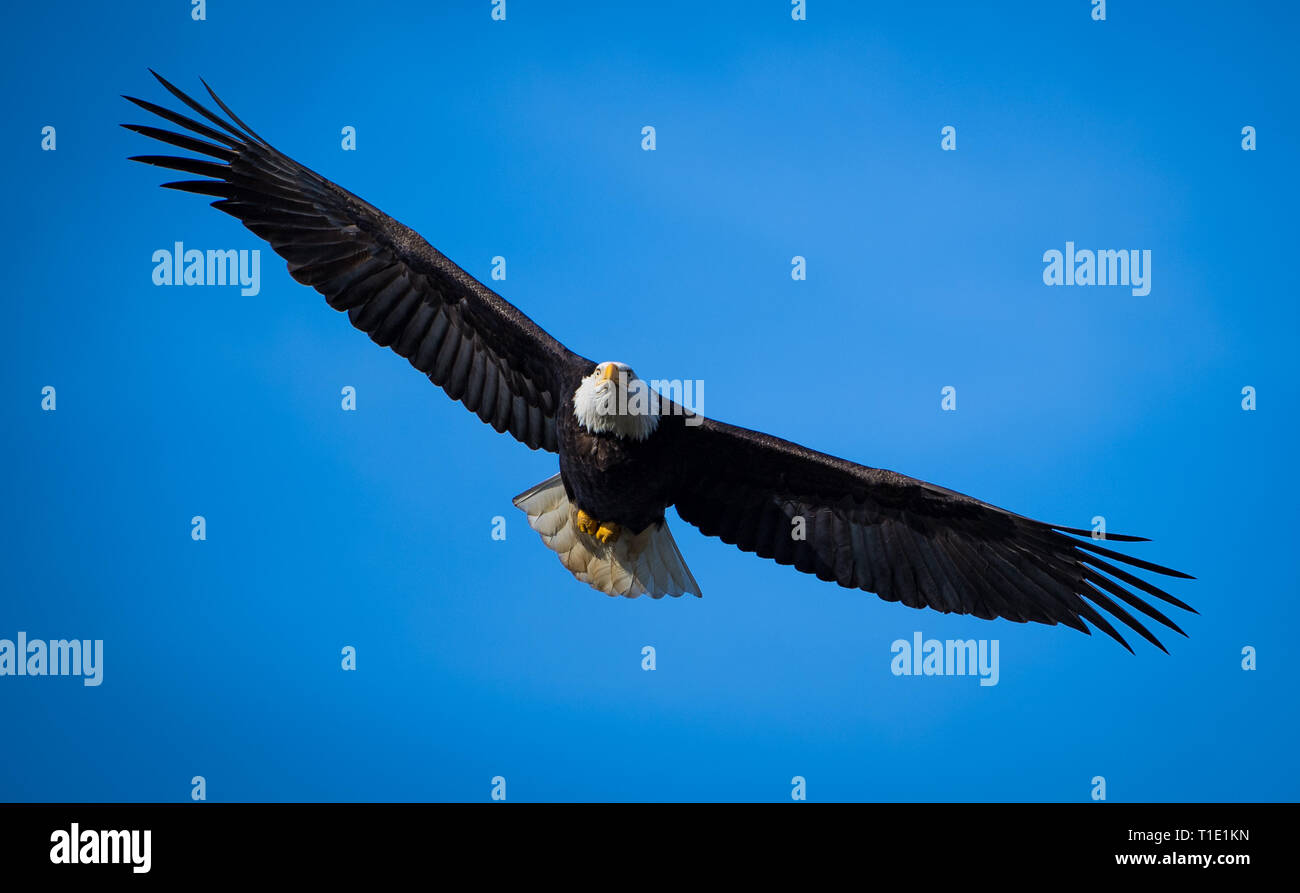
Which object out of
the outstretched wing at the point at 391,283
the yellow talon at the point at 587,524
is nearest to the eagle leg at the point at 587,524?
the yellow talon at the point at 587,524

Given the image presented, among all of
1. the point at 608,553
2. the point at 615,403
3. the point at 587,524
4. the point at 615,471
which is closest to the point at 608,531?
the point at 587,524

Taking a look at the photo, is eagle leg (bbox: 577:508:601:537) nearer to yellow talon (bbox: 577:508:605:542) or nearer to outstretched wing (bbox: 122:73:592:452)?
yellow talon (bbox: 577:508:605:542)

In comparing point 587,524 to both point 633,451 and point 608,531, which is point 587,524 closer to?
point 608,531

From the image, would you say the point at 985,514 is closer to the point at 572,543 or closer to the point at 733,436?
the point at 733,436

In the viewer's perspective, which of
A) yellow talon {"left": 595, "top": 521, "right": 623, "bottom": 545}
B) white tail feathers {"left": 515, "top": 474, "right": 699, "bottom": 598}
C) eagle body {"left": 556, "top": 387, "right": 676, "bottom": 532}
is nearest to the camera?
eagle body {"left": 556, "top": 387, "right": 676, "bottom": 532}

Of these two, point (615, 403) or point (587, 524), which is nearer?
point (615, 403)

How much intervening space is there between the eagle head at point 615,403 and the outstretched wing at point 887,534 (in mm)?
439

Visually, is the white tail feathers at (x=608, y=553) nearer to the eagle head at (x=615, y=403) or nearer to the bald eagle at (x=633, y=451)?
the bald eagle at (x=633, y=451)

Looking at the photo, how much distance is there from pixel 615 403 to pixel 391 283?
1.80m

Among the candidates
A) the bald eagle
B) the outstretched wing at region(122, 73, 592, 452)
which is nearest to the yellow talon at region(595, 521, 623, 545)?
the bald eagle

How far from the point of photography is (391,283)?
9414mm

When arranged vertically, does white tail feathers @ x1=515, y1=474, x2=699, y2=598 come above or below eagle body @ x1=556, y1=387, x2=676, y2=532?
below

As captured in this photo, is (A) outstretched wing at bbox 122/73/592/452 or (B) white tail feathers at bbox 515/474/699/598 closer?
(A) outstretched wing at bbox 122/73/592/452

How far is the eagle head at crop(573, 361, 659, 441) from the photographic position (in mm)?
8727
